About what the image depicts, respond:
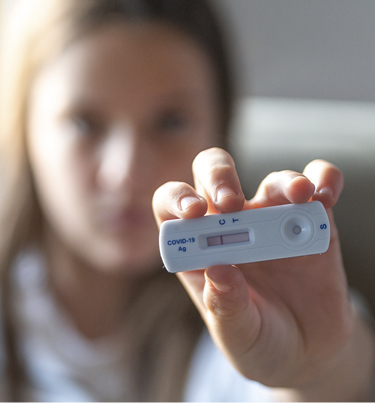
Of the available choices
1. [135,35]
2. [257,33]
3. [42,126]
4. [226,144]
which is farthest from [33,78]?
[257,33]

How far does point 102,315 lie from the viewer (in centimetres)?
97

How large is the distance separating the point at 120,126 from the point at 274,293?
440 mm

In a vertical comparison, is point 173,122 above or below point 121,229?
above

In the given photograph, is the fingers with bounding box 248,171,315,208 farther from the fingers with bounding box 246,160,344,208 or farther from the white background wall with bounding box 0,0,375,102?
the white background wall with bounding box 0,0,375,102

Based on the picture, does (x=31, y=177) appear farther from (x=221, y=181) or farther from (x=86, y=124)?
(x=221, y=181)

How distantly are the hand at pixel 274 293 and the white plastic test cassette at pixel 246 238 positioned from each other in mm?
11

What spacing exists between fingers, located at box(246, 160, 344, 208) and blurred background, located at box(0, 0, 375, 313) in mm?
548

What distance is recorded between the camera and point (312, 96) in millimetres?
1182

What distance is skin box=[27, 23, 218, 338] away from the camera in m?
0.74

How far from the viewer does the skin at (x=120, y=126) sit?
0.74 meters

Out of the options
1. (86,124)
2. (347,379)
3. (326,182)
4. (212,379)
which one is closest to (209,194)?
(326,182)

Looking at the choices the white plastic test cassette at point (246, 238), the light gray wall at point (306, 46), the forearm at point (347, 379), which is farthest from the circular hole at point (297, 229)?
the light gray wall at point (306, 46)

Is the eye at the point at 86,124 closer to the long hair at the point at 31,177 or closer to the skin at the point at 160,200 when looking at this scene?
the skin at the point at 160,200

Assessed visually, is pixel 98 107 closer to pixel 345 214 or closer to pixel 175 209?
pixel 175 209
